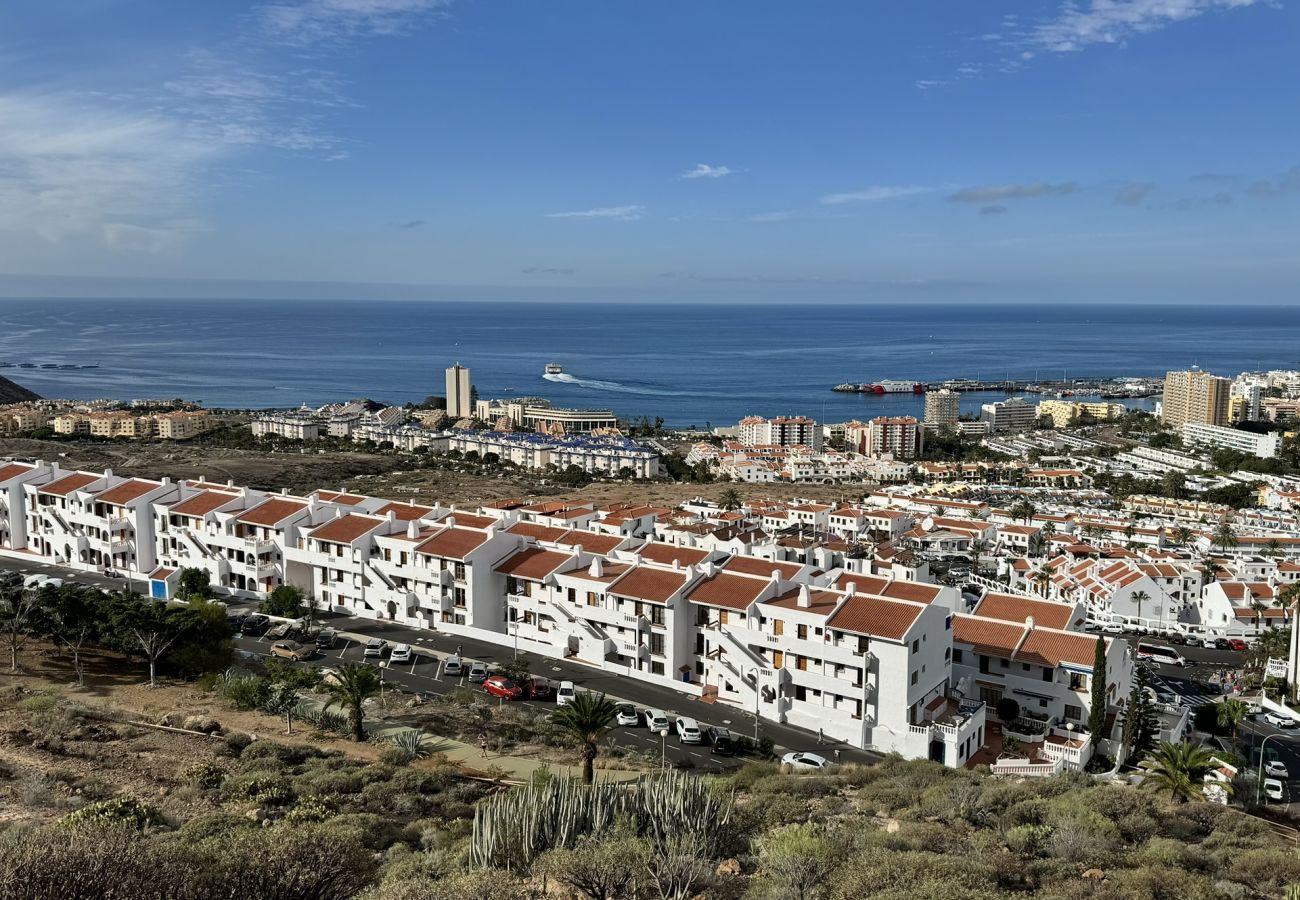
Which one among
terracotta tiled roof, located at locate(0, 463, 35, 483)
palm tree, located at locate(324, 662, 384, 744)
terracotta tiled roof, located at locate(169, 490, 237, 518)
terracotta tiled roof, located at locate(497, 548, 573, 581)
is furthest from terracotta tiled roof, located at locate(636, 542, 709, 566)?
terracotta tiled roof, located at locate(0, 463, 35, 483)

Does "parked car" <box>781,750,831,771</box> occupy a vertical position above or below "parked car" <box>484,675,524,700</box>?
below

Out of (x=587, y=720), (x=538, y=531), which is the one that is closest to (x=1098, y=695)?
(x=587, y=720)

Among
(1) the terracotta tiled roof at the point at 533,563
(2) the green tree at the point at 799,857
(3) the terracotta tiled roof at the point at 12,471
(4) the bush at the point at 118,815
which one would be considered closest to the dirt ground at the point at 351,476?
(3) the terracotta tiled roof at the point at 12,471

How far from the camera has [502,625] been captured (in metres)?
33.8

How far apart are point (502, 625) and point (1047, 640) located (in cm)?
1726

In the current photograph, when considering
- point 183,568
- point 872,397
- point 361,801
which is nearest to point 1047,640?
point 361,801

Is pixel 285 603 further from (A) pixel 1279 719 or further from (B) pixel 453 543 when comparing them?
(A) pixel 1279 719

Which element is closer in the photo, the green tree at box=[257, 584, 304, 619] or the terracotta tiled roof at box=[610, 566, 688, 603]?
the terracotta tiled roof at box=[610, 566, 688, 603]

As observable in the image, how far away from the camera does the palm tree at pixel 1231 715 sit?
Answer: 28.0 meters

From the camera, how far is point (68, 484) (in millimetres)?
43656

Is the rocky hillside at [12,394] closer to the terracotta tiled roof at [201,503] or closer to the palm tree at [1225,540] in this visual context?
the terracotta tiled roof at [201,503]

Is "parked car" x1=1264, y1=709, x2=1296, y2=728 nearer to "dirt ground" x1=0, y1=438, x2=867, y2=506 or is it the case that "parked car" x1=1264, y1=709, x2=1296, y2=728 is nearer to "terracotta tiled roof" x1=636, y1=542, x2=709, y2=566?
"terracotta tiled roof" x1=636, y1=542, x2=709, y2=566

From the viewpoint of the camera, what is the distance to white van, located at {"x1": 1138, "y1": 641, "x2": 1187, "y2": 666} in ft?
125

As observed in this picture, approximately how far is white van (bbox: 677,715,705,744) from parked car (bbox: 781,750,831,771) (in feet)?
7.00
